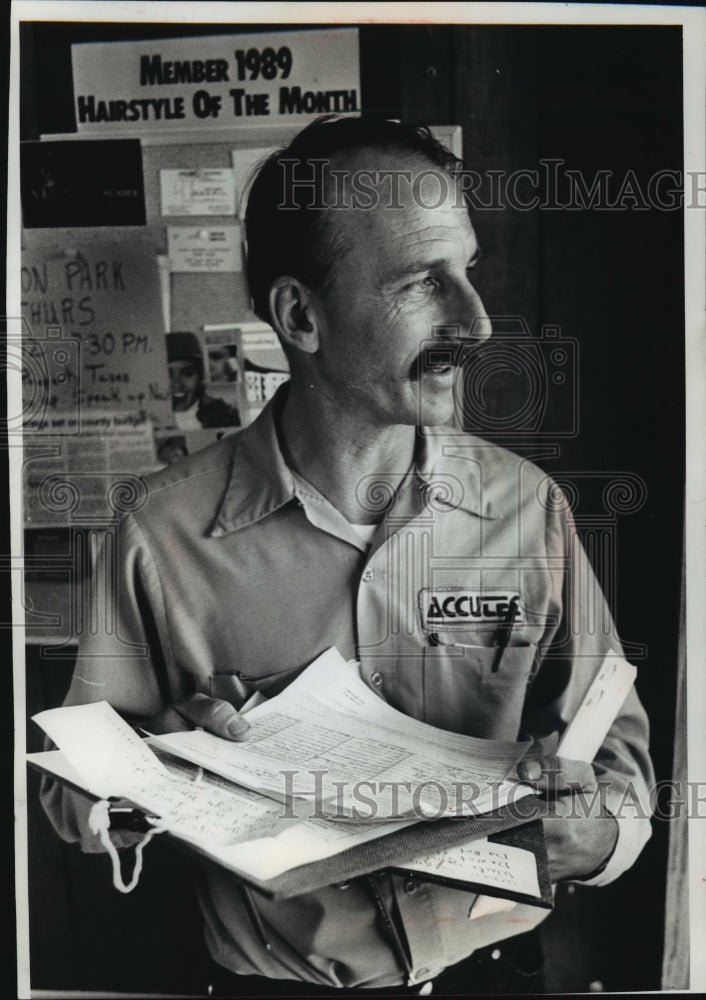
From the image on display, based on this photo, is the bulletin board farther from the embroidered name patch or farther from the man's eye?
the embroidered name patch

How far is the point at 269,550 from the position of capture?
3.79ft

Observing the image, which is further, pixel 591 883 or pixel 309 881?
pixel 591 883

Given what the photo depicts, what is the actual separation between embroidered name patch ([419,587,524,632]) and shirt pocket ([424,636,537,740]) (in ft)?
0.08

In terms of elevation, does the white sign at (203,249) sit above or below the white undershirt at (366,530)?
above

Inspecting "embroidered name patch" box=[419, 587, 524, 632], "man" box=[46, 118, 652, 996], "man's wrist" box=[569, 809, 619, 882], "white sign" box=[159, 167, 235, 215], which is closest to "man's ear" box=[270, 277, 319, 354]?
"man" box=[46, 118, 652, 996]

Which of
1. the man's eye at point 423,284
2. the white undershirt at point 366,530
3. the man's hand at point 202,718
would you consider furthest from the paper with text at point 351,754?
the man's eye at point 423,284

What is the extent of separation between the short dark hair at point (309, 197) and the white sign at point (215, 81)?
3cm

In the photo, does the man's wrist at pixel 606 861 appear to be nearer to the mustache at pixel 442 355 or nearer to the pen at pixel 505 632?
the pen at pixel 505 632

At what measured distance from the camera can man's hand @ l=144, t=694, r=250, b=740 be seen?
1146 mm

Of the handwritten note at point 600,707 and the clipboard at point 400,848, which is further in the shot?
the handwritten note at point 600,707

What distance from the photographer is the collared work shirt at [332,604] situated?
1.15 metres

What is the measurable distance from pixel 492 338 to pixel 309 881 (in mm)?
624

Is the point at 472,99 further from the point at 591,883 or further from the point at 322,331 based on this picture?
the point at 591,883

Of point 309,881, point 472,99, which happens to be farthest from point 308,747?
point 472,99
